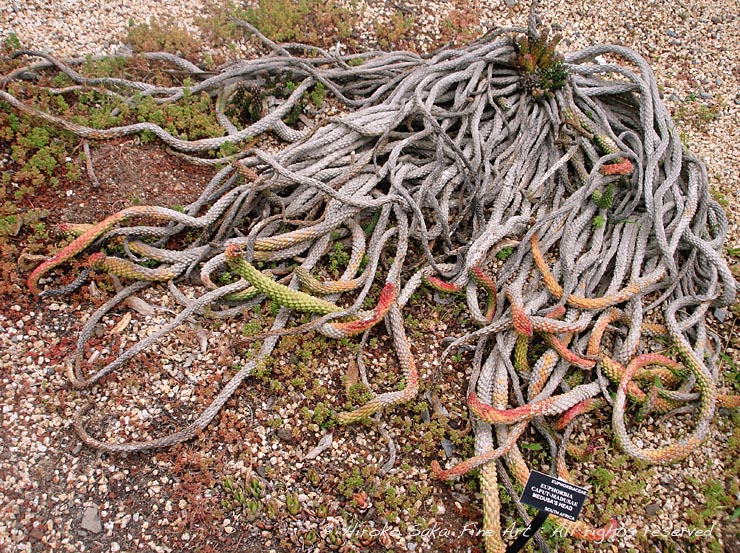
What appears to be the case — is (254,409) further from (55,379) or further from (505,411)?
(505,411)

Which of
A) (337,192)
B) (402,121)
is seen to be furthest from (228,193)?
(402,121)

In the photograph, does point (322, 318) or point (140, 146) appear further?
point (140, 146)

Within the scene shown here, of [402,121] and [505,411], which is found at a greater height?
[402,121]

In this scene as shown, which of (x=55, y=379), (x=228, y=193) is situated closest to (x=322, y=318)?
(x=228, y=193)

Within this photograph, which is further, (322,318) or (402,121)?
(402,121)

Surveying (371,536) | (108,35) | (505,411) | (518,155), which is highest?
(108,35)

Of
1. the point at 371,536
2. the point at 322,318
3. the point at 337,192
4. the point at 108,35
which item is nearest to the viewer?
the point at 371,536

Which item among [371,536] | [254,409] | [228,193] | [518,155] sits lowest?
[371,536]

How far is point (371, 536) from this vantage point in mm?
2271

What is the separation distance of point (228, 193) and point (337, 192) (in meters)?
0.56

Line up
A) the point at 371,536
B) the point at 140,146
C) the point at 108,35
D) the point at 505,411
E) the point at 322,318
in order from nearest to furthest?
the point at 371,536 → the point at 505,411 → the point at 322,318 → the point at 140,146 → the point at 108,35

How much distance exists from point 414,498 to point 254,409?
0.76 metres

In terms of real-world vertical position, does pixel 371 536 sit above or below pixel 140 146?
below

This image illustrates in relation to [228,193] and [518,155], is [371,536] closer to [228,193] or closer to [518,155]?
[228,193]
